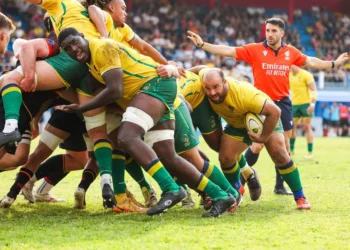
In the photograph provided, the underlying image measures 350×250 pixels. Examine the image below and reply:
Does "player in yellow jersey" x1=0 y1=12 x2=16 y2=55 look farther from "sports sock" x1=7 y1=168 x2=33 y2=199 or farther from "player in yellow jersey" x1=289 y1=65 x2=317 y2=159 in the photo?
"player in yellow jersey" x1=289 y1=65 x2=317 y2=159

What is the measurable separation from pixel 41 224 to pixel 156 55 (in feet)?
8.63

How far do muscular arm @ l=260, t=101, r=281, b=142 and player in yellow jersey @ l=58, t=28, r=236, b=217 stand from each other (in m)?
0.89

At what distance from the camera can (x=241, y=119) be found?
23.4 ft

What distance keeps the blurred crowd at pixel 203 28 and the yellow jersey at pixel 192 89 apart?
19.2m

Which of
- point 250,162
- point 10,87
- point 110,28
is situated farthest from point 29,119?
point 250,162

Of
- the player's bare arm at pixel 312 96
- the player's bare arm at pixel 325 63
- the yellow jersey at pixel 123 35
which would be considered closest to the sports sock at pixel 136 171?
the yellow jersey at pixel 123 35

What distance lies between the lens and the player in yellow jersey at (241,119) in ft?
22.0

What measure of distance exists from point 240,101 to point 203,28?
27.3 metres

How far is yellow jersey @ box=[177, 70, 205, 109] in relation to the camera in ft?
23.8

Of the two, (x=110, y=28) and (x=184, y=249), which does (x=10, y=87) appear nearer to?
(x=110, y=28)

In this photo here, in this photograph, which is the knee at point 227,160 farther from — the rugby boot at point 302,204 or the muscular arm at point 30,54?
the muscular arm at point 30,54

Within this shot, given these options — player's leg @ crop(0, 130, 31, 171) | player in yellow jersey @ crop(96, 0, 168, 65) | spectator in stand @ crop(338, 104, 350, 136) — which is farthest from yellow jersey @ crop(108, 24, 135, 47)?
spectator in stand @ crop(338, 104, 350, 136)

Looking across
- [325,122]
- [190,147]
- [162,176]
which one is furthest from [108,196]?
[325,122]

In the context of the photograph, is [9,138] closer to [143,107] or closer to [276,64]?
[143,107]
